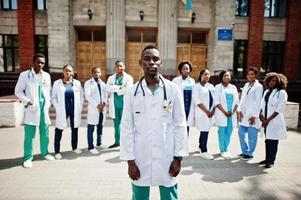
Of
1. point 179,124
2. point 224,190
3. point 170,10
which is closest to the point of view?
point 179,124

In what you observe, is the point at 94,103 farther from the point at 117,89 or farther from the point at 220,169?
the point at 220,169

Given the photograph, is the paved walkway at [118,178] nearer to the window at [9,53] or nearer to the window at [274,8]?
the window at [9,53]

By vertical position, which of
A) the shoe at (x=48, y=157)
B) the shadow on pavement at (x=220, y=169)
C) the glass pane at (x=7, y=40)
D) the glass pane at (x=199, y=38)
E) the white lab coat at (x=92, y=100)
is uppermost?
the glass pane at (x=199, y=38)

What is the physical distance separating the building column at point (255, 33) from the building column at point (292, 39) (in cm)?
209

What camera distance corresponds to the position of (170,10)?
1614 centimetres

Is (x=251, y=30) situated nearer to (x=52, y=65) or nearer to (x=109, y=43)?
(x=109, y=43)

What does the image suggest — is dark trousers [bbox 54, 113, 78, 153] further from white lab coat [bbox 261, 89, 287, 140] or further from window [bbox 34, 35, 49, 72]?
window [bbox 34, 35, 49, 72]

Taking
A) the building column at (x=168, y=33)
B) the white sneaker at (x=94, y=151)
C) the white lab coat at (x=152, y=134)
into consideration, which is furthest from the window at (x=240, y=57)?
the white lab coat at (x=152, y=134)

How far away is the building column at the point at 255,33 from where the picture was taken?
17328mm

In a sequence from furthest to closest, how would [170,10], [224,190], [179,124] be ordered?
1. [170,10]
2. [224,190]
3. [179,124]

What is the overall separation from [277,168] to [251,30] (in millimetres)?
13995

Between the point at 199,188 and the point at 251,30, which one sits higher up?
the point at 251,30

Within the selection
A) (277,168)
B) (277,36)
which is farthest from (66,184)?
(277,36)

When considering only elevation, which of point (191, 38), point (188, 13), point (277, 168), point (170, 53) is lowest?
point (277, 168)
